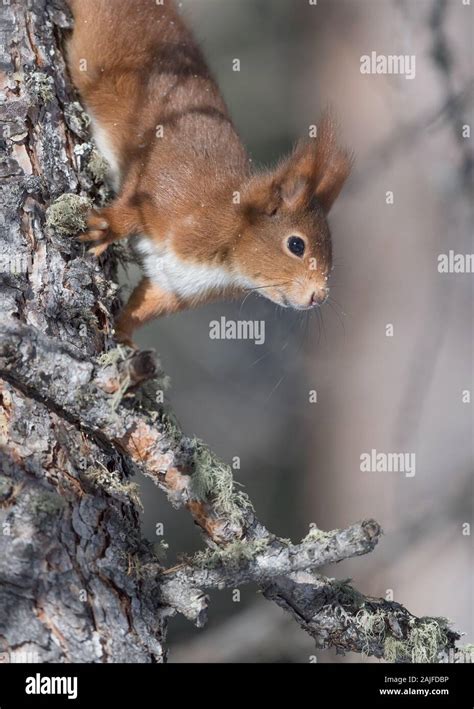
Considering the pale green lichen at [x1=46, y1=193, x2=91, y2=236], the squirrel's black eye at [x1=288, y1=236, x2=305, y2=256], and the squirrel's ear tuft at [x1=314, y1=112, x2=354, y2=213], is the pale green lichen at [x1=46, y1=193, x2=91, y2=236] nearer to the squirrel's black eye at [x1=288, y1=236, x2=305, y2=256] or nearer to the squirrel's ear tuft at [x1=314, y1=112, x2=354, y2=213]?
the squirrel's black eye at [x1=288, y1=236, x2=305, y2=256]

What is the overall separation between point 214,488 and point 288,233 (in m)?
1.33

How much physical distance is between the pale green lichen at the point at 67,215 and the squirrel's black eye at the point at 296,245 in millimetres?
911

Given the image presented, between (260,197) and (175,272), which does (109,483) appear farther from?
(260,197)

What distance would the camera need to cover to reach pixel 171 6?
11.8ft

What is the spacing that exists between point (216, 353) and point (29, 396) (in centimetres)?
371

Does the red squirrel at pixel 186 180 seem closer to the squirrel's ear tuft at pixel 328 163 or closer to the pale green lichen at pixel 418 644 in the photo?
the squirrel's ear tuft at pixel 328 163

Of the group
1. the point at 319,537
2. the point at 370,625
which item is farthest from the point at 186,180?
the point at 370,625

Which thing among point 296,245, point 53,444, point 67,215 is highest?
point 296,245

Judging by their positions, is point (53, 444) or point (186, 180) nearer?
point (53, 444)

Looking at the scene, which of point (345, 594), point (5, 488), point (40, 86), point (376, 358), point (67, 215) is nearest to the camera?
point (5, 488)

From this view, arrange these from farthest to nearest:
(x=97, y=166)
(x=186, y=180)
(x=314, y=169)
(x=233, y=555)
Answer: (x=314, y=169) < (x=186, y=180) < (x=97, y=166) < (x=233, y=555)

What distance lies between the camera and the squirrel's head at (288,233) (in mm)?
3234

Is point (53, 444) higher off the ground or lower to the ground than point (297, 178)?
A: lower

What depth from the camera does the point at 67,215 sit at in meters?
2.51
